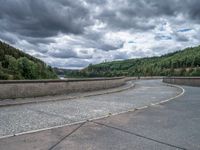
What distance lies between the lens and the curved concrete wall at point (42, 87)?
1134 centimetres

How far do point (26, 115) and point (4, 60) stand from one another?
84.6 m

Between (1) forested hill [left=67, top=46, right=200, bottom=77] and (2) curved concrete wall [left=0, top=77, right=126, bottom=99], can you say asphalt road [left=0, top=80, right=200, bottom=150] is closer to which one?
(2) curved concrete wall [left=0, top=77, right=126, bottom=99]

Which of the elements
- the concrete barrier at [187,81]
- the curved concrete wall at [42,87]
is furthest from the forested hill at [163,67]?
the curved concrete wall at [42,87]

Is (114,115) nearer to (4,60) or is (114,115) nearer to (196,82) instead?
(196,82)

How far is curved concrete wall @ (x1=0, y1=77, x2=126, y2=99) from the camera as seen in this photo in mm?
11344

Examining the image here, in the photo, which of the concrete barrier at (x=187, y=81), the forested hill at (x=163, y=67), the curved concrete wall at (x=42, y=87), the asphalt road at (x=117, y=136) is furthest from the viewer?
the forested hill at (x=163, y=67)

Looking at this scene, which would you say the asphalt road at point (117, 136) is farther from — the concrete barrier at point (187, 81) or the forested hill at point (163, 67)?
the forested hill at point (163, 67)

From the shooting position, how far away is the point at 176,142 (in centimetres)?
511

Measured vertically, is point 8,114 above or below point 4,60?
below

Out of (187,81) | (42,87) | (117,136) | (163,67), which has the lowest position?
(117,136)

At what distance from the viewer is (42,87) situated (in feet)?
42.5

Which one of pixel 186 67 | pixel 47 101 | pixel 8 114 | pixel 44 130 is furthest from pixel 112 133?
pixel 186 67

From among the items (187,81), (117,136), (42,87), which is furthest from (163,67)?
(117,136)

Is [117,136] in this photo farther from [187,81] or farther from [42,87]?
[187,81]
